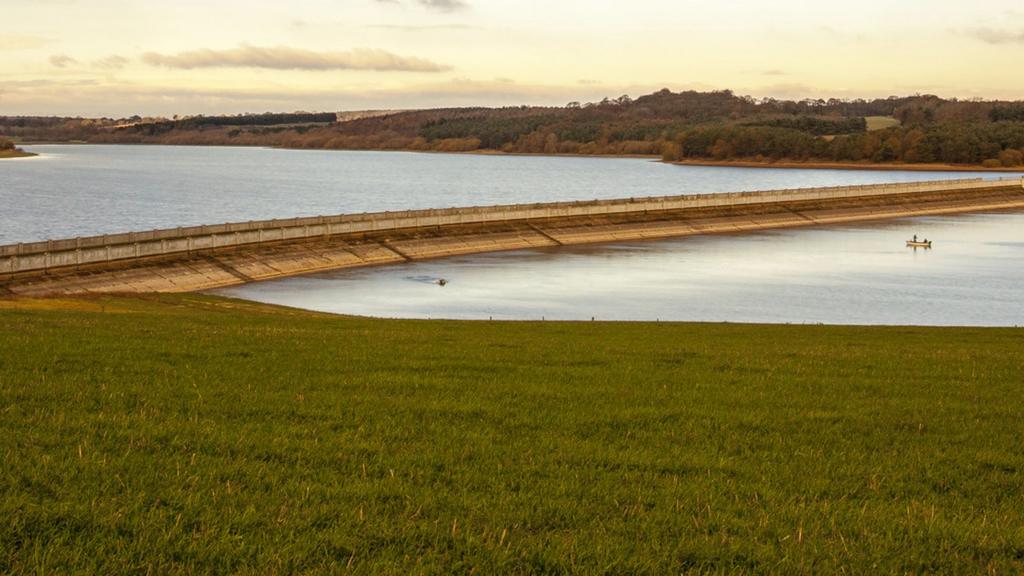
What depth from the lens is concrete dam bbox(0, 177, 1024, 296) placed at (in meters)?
55.1

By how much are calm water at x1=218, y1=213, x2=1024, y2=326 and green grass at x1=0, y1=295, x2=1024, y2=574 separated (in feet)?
111

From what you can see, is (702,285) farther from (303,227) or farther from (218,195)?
(218,195)

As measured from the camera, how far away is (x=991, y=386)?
615 inches

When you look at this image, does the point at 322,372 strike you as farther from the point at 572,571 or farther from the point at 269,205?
the point at 269,205

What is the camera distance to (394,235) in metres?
79.6

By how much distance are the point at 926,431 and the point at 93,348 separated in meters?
11.5

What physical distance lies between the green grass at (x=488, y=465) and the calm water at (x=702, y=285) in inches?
1331

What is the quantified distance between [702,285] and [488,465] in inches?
2197

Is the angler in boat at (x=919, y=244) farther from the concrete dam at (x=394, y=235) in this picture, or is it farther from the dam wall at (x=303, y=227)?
the dam wall at (x=303, y=227)

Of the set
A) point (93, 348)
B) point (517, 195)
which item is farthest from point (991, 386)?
point (517, 195)

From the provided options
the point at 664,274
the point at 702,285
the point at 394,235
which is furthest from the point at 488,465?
the point at 394,235

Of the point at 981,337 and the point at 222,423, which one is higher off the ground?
the point at 222,423

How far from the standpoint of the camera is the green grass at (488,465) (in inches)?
283

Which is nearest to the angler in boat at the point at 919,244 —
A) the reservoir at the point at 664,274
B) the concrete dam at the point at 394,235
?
the reservoir at the point at 664,274
